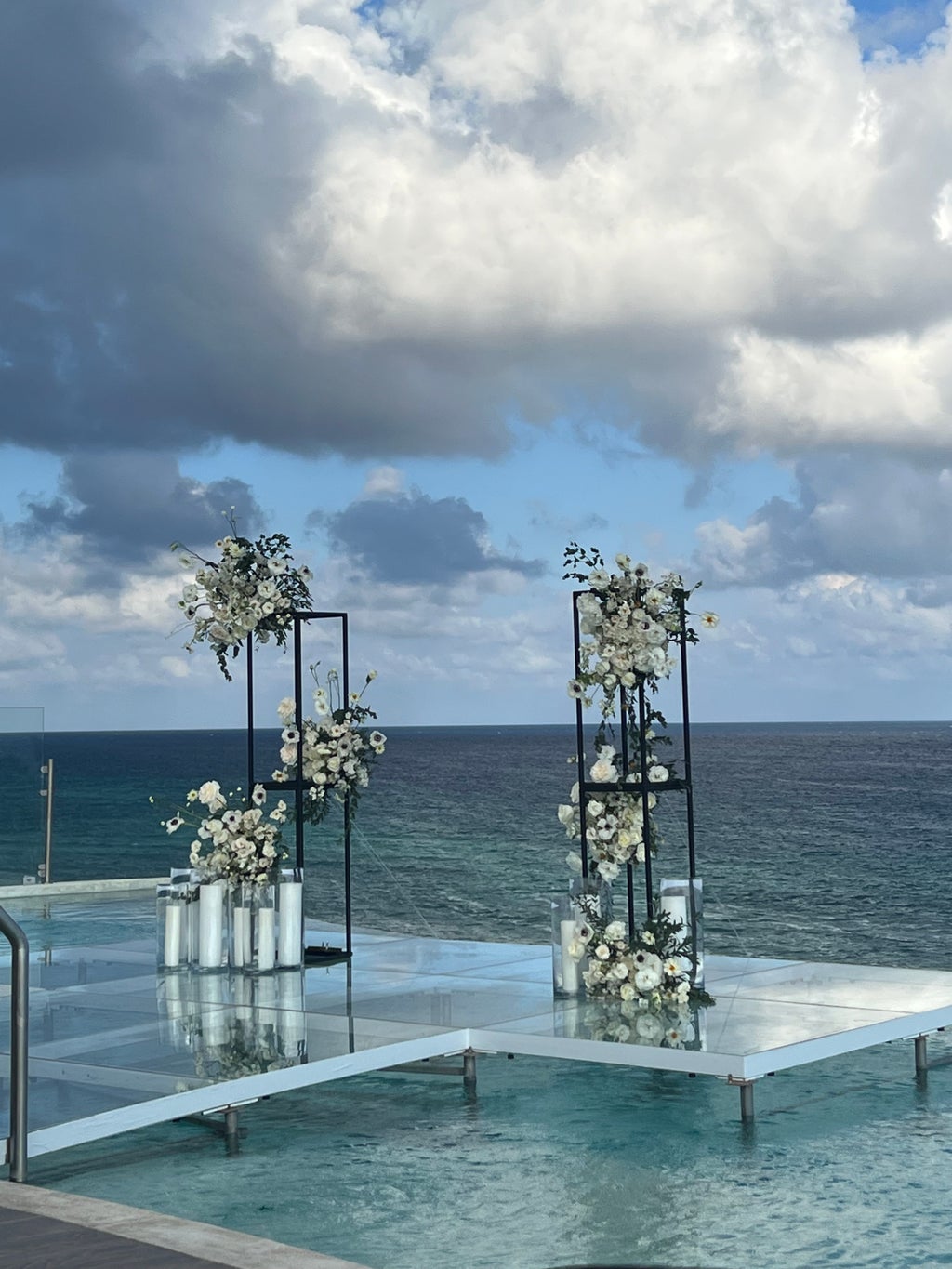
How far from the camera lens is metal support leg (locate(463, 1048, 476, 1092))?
6.05 metres

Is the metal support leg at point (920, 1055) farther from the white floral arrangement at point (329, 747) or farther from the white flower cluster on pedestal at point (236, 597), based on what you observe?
the white flower cluster on pedestal at point (236, 597)

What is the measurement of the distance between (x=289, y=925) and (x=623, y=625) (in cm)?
214

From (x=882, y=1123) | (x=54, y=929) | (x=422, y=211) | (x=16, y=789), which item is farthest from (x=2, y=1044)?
(x=422, y=211)

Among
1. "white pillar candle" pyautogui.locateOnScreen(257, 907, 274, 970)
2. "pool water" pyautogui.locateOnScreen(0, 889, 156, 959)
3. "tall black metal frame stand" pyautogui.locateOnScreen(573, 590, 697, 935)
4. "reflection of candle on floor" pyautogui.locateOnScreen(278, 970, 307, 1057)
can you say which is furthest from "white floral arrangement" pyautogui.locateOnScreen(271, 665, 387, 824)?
"tall black metal frame stand" pyautogui.locateOnScreen(573, 590, 697, 935)

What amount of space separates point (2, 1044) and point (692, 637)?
3153 millimetres

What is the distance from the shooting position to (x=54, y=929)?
941 cm

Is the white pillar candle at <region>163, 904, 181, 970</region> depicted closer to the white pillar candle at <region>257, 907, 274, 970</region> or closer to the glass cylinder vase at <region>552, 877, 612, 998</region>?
the white pillar candle at <region>257, 907, 274, 970</region>

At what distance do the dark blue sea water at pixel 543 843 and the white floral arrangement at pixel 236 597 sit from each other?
4.61 meters

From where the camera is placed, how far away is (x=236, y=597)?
799 centimetres

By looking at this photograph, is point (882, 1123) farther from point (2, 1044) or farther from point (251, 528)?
point (251, 528)

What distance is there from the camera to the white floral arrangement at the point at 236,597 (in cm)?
799

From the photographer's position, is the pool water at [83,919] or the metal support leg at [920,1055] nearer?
the metal support leg at [920,1055]

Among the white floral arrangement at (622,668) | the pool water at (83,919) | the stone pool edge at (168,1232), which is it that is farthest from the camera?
the pool water at (83,919)

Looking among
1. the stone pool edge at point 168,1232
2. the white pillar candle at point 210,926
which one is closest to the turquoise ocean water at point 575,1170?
the stone pool edge at point 168,1232
